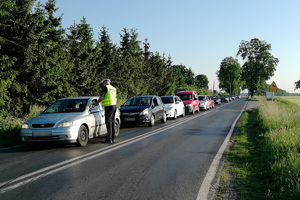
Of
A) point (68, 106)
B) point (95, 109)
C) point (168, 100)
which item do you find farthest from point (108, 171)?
point (168, 100)

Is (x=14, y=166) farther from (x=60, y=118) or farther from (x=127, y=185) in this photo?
(x=127, y=185)

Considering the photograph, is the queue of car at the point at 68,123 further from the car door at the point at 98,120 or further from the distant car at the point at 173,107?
the distant car at the point at 173,107

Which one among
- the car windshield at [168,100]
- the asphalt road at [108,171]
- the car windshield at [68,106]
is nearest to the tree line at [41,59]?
the car windshield at [168,100]

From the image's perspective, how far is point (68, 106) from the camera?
9617 millimetres

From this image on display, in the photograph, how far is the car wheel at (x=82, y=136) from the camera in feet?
28.3

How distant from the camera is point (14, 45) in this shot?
2175 cm

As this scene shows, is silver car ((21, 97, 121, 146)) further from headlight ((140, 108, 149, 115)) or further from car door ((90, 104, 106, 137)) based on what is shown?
headlight ((140, 108, 149, 115))

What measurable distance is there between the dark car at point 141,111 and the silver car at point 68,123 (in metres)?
4.57

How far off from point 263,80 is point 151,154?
7544cm

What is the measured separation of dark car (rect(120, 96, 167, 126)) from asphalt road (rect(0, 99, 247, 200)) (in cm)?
528

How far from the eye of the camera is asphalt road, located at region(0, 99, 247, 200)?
4516 millimetres

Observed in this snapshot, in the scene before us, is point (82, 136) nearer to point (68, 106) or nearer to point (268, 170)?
point (68, 106)

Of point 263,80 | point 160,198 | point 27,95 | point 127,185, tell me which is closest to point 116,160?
point 127,185

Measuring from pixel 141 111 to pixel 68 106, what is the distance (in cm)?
Answer: 561
